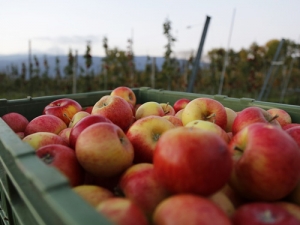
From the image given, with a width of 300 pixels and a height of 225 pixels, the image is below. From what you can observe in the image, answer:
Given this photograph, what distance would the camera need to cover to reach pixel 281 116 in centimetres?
169

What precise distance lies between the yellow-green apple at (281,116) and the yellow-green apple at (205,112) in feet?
1.31

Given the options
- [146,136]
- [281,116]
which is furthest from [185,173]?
[281,116]

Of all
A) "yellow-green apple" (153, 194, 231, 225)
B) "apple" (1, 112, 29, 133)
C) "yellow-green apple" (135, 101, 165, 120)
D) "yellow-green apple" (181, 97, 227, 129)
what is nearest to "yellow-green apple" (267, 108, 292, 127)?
"yellow-green apple" (181, 97, 227, 129)

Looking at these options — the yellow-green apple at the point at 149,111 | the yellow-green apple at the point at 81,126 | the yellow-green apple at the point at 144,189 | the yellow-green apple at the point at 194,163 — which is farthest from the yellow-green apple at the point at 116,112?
the yellow-green apple at the point at 194,163

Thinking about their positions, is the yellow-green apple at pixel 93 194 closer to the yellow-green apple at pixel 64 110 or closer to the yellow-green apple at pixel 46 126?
the yellow-green apple at pixel 46 126

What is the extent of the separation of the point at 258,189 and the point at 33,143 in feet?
3.01

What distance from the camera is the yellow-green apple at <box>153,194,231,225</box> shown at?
0.63 m

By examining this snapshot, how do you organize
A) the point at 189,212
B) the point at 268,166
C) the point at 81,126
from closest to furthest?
the point at 189,212, the point at 268,166, the point at 81,126

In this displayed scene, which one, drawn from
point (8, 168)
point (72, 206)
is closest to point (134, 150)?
point (8, 168)

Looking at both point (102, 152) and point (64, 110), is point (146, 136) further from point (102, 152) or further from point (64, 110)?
point (64, 110)

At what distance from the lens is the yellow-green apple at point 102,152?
0.98 m

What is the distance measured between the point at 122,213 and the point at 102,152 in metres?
0.35

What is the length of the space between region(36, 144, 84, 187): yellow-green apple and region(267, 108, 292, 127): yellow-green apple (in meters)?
1.19

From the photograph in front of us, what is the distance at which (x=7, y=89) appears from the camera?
1055 cm
